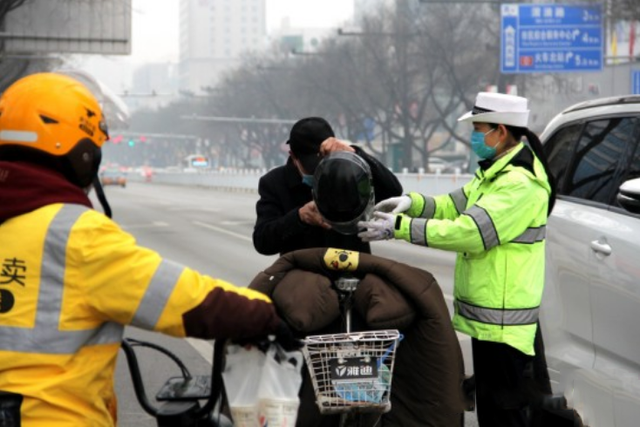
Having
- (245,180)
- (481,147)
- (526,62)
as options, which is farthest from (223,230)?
(245,180)

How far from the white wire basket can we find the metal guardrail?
30310mm

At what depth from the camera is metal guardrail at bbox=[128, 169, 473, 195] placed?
3681 cm

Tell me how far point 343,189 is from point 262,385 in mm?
949

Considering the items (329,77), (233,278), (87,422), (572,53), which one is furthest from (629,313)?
(329,77)

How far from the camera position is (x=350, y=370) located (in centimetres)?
354

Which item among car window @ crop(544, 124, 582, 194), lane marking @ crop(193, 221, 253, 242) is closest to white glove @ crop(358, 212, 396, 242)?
car window @ crop(544, 124, 582, 194)

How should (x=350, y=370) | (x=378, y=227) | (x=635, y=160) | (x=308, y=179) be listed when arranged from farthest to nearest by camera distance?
1. (x=635, y=160)
2. (x=308, y=179)
3. (x=378, y=227)
4. (x=350, y=370)

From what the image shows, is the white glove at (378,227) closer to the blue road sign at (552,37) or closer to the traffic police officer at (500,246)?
the traffic police officer at (500,246)

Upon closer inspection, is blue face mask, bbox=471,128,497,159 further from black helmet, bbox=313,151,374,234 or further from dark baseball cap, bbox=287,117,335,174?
black helmet, bbox=313,151,374,234

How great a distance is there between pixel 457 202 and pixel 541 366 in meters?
0.77

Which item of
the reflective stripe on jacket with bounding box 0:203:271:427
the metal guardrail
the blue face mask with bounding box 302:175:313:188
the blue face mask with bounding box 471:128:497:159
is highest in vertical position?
the blue face mask with bounding box 471:128:497:159

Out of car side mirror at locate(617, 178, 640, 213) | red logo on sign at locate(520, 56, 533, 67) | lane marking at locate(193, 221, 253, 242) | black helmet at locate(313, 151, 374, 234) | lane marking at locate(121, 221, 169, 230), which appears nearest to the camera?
black helmet at locate(313, 151, 374, 234)

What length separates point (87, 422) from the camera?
295cm

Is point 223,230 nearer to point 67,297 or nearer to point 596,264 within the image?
point 596,264
